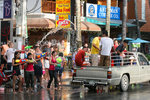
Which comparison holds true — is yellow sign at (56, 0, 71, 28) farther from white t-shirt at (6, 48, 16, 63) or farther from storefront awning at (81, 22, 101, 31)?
white t-shirt at (6, 48, 16, 63)

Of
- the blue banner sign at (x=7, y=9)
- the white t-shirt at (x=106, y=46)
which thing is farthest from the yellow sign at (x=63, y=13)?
the white t-shirt at (x=106, y=46)

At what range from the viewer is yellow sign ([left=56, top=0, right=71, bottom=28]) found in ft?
80.8

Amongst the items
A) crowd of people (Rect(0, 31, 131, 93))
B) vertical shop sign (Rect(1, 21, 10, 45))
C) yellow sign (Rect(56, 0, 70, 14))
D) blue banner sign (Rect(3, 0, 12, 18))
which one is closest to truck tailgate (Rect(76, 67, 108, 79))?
crowd of people (Rect(0, 31, 131, 93))

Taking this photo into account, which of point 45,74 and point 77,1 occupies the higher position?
point 77,1

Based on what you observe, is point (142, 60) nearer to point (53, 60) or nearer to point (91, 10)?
point (53, 60)

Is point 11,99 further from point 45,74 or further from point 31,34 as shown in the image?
point 31,34

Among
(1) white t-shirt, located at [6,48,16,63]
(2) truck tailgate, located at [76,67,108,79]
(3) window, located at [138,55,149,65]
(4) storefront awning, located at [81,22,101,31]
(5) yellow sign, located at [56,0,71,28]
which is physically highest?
(5) yellow sign, located at [56,0,71,28]

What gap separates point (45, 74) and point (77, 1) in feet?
24.5

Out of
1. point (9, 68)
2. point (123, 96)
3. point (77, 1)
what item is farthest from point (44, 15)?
point (123, 96)

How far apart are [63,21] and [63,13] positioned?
0.56 metres

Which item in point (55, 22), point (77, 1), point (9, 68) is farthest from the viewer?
point (55, 22)

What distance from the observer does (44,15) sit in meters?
27.2

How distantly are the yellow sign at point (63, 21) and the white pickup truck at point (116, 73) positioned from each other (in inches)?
388

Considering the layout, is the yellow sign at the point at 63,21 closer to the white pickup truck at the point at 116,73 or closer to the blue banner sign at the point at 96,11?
the blue banner sign at the point at 96,11
